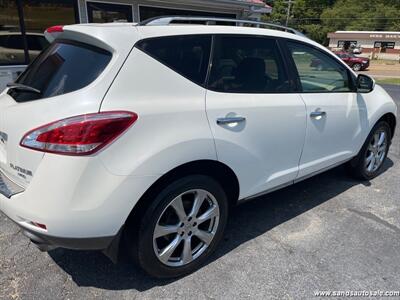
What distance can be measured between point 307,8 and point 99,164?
327 ft

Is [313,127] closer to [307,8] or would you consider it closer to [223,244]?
[223,244]

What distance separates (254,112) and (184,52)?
684 millimetres

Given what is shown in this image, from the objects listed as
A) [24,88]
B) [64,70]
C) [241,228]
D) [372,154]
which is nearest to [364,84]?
[372,154]

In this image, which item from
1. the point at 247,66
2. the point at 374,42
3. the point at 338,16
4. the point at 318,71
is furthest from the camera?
the point at 338,16

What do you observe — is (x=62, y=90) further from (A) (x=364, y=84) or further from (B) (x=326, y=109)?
(A) (x=364, y=84)

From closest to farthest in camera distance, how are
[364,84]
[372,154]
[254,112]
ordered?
[254,112], [364,84], [372,154]

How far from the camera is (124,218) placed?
6.57ft

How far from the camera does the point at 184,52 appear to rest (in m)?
2.27

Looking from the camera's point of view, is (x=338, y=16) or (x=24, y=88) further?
(x=338, y=16)

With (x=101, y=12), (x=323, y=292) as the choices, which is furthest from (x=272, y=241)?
(x=101, y=12)

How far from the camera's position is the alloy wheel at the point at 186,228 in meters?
2.28

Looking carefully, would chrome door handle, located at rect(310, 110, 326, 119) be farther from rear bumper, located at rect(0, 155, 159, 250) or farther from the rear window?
the rear window

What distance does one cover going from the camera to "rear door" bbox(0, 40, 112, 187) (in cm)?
188

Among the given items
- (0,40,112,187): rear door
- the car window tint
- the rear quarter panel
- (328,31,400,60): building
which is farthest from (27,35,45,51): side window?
(328,31,400,60): building
